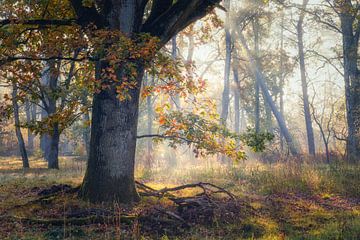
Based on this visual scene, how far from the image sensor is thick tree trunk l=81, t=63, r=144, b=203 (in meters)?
7.47

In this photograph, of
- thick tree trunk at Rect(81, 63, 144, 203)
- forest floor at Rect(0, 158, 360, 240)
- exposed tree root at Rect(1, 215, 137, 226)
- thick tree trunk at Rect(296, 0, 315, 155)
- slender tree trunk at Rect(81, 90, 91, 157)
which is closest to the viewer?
forest floor at Rect(0, 158, 360, 240)

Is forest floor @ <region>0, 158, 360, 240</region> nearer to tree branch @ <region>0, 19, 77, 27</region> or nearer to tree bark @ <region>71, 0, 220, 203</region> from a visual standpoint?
tree bark @ <region>71, 0, 220, 203</region>

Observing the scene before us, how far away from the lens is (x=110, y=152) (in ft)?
24.5

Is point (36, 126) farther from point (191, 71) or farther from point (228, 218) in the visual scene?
point (228, 218)

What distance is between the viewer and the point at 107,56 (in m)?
6.35

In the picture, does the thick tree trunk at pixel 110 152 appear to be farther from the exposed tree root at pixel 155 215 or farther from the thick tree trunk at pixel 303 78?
the thick tree trunk at pixel 303 78

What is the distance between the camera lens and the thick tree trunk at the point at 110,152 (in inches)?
294

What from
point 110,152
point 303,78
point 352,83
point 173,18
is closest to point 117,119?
point 110,152

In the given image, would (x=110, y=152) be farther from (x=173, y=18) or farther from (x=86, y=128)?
(x=86, y=128)

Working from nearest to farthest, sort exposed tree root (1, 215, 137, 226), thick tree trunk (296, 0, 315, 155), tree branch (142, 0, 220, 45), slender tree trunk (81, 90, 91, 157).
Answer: exposed tree root (1, 215, 137, 226) → tree branch (142, 0, 220, 45) → slender tree trunk (81, 90, 91, 157) → thick tree trunk (296, 0, 315, 155)

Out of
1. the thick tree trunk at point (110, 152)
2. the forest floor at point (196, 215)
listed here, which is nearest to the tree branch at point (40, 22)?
the thick tree trunk at point (110, 152)

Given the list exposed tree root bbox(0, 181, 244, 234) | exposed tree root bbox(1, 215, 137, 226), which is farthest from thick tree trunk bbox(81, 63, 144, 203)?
exposed tree root bbox(1, 215, 137, 226)

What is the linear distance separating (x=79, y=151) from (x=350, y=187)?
26.3m

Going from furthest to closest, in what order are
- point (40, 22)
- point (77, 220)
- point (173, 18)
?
1. point (173, 18)
2. point (40, 22)
3. point (77, 220)
